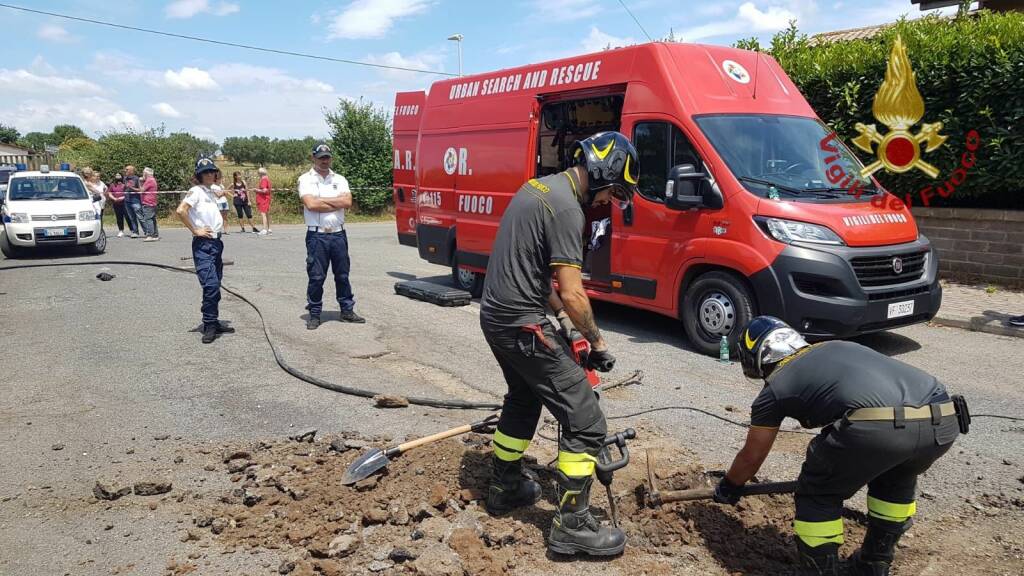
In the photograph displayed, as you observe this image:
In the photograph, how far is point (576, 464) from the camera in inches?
132

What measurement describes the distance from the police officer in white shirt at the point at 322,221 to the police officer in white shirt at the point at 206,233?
923 millimetres

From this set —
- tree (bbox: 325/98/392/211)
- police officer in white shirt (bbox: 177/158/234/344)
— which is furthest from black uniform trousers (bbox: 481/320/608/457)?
tree (bbox: 325/98/392/211)

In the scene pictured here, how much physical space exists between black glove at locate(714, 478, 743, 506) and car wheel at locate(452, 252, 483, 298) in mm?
6755

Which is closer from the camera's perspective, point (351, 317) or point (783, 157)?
point (783, 157)

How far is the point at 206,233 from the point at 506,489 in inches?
202

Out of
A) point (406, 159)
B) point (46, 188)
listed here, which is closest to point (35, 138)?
point (46, 188)

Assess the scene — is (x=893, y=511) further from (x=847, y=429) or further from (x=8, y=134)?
(x=8, y=134)

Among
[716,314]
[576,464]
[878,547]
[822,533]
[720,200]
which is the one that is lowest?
[878,547]

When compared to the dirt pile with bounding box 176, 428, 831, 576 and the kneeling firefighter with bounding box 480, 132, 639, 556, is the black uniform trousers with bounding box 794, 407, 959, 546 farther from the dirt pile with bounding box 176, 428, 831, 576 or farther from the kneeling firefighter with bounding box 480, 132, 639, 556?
the kneeling firefighter with bounding box 480, 132, 639, 556

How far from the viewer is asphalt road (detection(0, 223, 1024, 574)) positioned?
4.43 meters

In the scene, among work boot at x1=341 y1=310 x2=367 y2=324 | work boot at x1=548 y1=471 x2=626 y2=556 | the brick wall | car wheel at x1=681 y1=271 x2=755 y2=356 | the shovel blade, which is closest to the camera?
work boot at x1=548 y1=471 x2=626 y2=556

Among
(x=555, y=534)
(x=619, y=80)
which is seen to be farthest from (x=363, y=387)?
(x=619, y=80)

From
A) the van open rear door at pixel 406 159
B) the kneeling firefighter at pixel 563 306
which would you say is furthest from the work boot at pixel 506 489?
the van open rear door at pixel 406 159

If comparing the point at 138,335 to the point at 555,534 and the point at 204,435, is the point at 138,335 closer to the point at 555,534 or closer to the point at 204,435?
the point at 204,435
